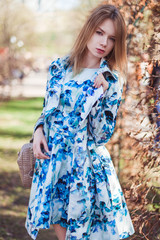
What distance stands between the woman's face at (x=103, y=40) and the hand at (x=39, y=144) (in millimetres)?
597

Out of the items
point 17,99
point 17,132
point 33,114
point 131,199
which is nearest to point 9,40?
point 17,99

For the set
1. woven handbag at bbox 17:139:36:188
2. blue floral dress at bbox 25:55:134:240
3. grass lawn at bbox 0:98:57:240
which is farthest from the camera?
grass lawn at bbox 0:98:57:240

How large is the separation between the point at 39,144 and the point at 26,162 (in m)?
0.21

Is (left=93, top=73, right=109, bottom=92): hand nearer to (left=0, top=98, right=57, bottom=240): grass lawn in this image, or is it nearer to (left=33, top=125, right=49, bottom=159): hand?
(left=33, top=125, right=49, bottom=159): hand

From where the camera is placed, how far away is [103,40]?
7.16 feet

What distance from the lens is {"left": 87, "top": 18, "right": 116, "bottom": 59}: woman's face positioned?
2176 millimetres

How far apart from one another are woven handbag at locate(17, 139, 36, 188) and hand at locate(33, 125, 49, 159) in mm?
119

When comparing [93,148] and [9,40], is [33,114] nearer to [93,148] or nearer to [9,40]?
[9,40]

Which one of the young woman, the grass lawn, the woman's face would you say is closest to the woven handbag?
the young woman

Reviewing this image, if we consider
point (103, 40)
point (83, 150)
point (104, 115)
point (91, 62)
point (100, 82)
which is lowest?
point (83, 150)

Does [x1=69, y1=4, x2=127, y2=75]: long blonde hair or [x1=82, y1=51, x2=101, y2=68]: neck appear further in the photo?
[x1=82, y1=51, x2=101, y2=68]: neck

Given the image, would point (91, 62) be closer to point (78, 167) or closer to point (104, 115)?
point (104, 115)

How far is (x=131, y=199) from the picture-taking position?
2.86 m

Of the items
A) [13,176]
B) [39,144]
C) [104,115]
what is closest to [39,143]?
[39,144]
